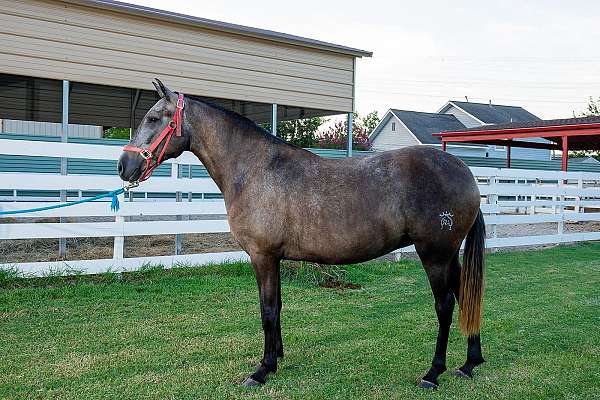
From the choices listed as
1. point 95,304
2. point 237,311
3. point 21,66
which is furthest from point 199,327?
point 21,66

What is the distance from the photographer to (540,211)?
1938cm

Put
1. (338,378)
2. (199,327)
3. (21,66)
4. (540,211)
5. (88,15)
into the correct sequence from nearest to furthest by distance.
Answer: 1. (338,378)
2. (199,327)
3. (21,66)
4. (88,15)
5. (540,211)

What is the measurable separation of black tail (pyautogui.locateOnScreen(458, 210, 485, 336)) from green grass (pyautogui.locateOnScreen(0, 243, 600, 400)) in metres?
0.37

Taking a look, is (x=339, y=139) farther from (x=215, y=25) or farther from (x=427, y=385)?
(x=427, y=385)

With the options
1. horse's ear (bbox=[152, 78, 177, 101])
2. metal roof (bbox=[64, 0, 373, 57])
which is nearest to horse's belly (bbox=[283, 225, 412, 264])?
horse's ear (bbox=[152, 78, 177, 101])

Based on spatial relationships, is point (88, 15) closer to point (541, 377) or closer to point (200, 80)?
point (200, 80)

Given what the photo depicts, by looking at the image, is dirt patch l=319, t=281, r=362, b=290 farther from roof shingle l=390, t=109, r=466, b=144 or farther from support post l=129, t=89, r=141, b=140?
roof shingle l=390, t=109, r=466, b=144

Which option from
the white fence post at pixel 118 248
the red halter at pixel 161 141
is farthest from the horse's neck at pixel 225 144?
the white fence post at pixel 118 248

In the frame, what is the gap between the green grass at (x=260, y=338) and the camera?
3.35 meters

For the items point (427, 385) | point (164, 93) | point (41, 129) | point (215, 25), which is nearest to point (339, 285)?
point (427, 385)

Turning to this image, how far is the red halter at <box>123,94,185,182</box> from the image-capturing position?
3546 millimetres

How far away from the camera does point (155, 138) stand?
357 centimetres

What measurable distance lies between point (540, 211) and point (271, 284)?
1819 cm

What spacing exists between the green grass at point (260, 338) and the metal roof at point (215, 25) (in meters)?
4.17
